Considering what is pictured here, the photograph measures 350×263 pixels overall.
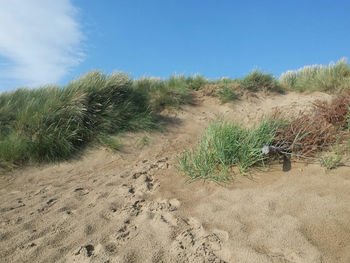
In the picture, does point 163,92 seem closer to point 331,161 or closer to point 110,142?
point 110,142

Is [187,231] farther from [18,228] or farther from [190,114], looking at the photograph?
[190,114]

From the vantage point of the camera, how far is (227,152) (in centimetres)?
330

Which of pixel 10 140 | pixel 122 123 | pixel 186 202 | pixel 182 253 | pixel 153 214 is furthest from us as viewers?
pixel 122 123

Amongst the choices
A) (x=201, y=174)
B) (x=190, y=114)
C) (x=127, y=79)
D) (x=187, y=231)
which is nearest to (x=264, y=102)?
(x=190, y=114)

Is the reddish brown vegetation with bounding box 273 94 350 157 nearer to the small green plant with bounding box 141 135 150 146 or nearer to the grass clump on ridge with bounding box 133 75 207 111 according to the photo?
the small green plant with bounding box 141 135 150 146

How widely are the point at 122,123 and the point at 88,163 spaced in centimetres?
133

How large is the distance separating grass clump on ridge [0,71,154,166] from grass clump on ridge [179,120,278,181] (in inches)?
95.5

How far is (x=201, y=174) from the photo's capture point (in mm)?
3193

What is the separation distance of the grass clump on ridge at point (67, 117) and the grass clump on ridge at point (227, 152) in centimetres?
242

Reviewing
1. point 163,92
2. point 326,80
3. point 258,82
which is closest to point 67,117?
point 163,92

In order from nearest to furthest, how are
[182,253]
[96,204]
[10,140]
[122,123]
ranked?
[182,253]
[96,204]
[10,140]
[122,123]

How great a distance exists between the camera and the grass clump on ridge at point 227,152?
3199 millimetres

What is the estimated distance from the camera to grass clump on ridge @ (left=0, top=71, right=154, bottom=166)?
4.65 meters

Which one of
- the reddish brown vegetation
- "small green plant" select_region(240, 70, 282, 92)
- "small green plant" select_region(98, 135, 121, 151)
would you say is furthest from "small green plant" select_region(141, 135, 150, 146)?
"small green plant" select_region(240, 70, 282, 92)
